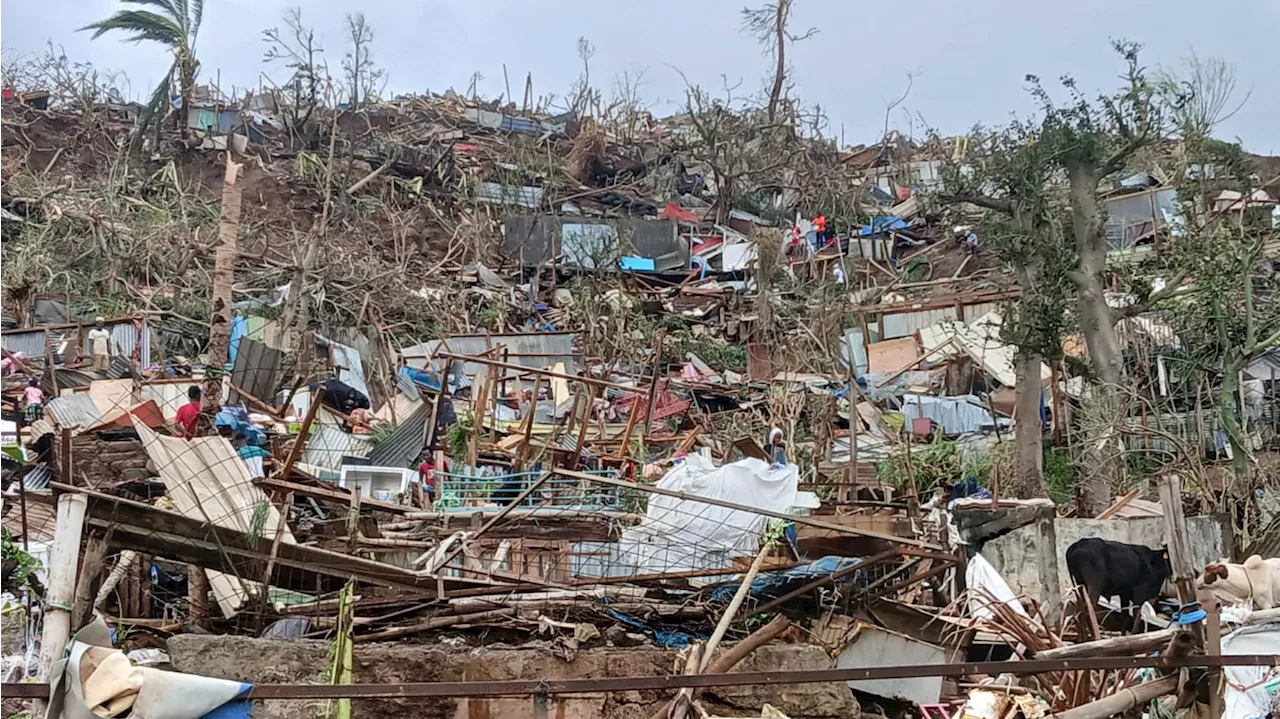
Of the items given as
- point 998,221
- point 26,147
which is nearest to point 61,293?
point 26,147

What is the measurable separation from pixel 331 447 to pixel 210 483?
650 centimetres

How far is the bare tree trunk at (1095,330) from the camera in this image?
13.9m

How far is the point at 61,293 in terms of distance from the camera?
19.5 metres

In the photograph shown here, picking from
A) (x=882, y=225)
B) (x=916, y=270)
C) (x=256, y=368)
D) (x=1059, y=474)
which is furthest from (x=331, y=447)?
(x=882, y=225)

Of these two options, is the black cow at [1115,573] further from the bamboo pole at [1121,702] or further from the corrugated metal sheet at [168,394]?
the corrugated metal sheet at [168,394]

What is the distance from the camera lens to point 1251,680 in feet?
16.4

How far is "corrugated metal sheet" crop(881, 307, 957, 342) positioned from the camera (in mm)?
21391

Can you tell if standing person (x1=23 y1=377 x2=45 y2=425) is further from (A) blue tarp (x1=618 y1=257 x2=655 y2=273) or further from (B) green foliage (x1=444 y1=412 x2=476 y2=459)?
(A) blue tarp (x1=618 y1=257 x2=655 y2=273)

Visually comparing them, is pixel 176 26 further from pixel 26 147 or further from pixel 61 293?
pixel 26 147

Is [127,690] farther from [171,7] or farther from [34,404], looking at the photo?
[171,7]

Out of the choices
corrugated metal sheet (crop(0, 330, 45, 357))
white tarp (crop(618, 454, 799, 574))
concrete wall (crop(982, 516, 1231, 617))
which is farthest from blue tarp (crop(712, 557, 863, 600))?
corrugated metal sheet (crop(0, 330, 45, 357))

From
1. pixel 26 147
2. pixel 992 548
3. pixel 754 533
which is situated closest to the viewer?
pixel 754 533

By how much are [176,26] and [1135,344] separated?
17.5 metres

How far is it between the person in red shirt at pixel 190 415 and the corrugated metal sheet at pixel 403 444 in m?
2.09
